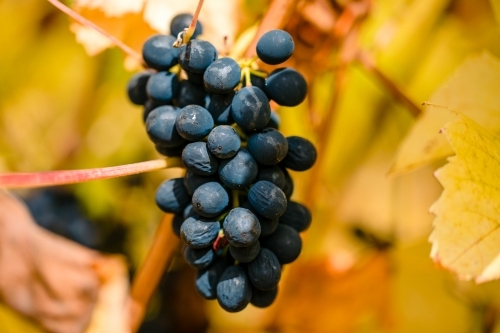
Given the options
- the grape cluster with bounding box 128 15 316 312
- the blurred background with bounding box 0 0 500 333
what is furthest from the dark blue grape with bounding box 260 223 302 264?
the blurred background with bounding box 0 0 500 333

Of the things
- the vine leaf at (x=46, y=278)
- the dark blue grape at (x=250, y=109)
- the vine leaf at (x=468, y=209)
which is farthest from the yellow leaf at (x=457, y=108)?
the vine leaf at (x=46, y=278)

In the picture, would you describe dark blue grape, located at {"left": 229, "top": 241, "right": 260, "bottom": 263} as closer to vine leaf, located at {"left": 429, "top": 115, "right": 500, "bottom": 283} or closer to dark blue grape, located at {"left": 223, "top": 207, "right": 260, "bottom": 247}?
dark blue grape, located at {"left": 223, "top": 207, "right": 260, "bottom": 247}

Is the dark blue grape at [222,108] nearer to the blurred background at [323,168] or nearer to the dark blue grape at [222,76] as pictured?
the dark blue grape at [222,76]

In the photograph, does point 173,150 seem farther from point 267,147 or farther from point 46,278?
point 46,278

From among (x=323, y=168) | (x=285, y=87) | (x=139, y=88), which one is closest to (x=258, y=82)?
(x=285, y=87)

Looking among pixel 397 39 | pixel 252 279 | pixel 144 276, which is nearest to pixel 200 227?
pixel 252 279

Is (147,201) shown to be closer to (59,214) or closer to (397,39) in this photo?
(59,214)
